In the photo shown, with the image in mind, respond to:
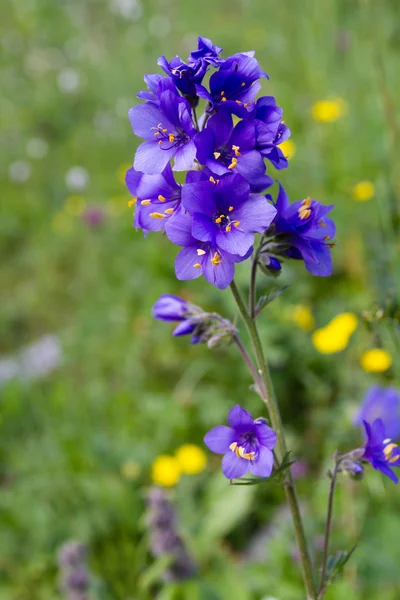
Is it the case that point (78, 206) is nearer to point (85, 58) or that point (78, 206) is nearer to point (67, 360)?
point (67, 360)

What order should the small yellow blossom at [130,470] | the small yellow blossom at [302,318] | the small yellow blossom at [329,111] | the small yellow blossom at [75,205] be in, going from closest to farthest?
the small yellow blossom at [130,470], the small yellow blossom at [302,318], the small yellow blossom at [329,111], the small yellow blossom at [75,205]

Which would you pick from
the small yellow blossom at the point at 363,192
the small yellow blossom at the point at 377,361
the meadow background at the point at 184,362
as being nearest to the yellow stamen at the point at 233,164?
the meadow background at the point at 184,362

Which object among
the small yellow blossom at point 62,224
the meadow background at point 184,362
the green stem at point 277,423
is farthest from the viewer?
the small yellow blossom at point 62,224

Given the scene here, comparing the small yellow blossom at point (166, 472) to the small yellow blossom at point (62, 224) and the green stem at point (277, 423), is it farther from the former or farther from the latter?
the small yellow blossom at point (62, 224)

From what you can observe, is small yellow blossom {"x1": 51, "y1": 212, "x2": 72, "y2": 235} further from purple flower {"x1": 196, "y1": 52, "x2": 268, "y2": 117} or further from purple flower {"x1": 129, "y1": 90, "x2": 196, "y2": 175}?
purple flower {"x1": 196, "y1": 52, "x2": 268, "y2": 117}

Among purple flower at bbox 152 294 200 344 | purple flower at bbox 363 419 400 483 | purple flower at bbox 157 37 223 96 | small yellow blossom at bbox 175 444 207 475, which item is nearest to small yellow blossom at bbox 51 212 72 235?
small yellow blossom at bbox 175 444 207 475

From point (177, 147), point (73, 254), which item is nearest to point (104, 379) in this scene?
point (73, 254)
